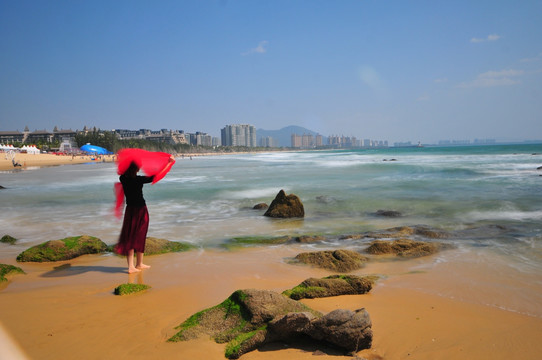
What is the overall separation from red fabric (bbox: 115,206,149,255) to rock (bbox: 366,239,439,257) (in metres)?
4.27

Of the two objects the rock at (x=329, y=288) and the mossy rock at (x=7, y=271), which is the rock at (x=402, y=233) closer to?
the rock at (x=329, y=288)

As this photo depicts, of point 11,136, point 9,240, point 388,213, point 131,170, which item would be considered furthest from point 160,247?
point 11,136

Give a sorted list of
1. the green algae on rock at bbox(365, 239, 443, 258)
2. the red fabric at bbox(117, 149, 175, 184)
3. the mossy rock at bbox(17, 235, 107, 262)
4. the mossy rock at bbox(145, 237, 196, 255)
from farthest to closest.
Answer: the mossy rock at bbox(145, 237, 196, 255) → the green algae on rock at bbox(365, 239, 443, 258) → the mossy rock at bbox(17, 235, 107, 262) → the red fabric at bbox(117, 149, 175, 184)

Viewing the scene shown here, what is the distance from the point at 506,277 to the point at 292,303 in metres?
4.00

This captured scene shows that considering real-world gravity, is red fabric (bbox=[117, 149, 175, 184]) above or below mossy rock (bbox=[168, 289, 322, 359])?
above

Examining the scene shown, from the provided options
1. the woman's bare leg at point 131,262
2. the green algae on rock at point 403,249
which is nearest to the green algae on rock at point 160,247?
→ the woman's bare leg at point 131,262

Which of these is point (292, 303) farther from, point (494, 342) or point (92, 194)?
point (92, 194)

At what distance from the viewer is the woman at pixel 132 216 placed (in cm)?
609

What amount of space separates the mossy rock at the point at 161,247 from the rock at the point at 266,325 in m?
3.94

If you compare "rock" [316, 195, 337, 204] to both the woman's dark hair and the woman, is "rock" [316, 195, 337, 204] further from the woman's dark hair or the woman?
the woman's dark hair

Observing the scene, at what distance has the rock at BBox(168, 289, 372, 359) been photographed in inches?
133

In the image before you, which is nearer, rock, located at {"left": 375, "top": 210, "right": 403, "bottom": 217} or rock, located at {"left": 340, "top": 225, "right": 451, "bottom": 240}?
rock, located at {"left": 340, "top": 225, "right": 451, "bottom": 240}

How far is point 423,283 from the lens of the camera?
570 cm

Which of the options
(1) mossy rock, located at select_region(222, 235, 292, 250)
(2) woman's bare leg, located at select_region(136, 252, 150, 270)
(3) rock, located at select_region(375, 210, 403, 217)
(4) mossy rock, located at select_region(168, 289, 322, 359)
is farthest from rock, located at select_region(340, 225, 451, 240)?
(4) mossy rock, located at select_region(168, 289, 322, 359)
